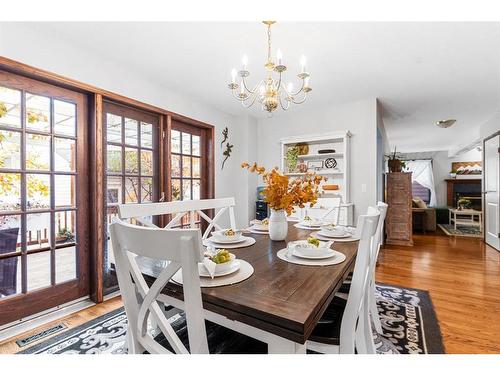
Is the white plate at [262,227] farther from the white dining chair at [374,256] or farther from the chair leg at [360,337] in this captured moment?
the chair leg at [360,337]

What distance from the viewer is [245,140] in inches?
167

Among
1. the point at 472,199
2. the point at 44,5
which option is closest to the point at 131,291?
the point at 44,5

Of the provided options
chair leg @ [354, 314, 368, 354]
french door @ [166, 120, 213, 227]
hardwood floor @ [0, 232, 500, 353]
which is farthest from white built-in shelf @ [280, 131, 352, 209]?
chair leg @ [354, 314, 368, 354]

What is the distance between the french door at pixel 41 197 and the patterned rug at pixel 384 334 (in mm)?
477

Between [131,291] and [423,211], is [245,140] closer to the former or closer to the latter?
[131,291]

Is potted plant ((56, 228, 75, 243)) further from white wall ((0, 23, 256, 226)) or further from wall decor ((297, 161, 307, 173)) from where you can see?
wall decor ((297, 161, 307, 173))

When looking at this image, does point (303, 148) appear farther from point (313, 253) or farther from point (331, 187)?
point (313, 253)

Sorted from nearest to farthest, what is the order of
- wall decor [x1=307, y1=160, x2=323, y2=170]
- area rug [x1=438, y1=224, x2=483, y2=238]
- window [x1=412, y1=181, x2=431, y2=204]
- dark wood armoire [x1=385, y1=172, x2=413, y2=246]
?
1. wall decor [x1=307, y1=160, x2=323, y2=170]
2. dark wood armoire [x1=385, y1=172, x2=413, y2=246]
3. area rug [x1=438, y1=224, x2=483, y2=238]
4. window [x1=412, y1=181, x2=431, y2=204]

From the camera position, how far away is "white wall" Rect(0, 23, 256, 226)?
6.13 ft

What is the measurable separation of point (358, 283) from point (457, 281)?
2.61m

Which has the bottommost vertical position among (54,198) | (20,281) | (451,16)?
(20,281)

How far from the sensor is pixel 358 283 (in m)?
1.00

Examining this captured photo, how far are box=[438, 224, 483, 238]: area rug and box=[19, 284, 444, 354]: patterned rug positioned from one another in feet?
13.7
